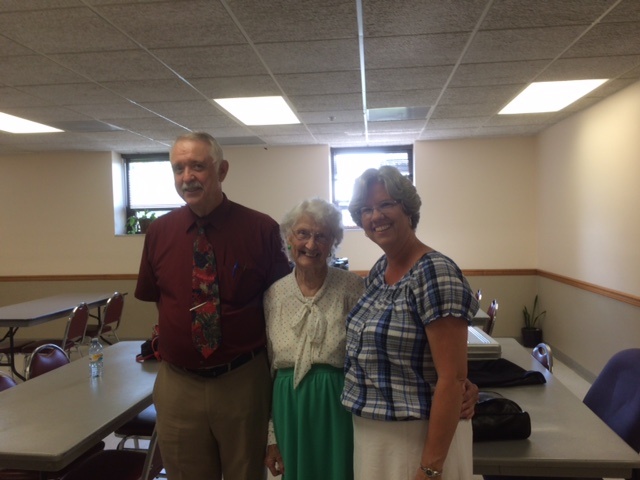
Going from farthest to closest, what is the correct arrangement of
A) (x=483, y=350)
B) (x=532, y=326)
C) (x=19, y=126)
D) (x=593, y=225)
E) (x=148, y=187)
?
1. (x=148, y=187)
2. (x=532, y=326)
3. (x=19, y=126)
4. (x=593, y=225)
5. (x=483, y=350)

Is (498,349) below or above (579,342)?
above

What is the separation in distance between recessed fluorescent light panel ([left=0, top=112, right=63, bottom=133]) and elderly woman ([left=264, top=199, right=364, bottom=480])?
163 inches

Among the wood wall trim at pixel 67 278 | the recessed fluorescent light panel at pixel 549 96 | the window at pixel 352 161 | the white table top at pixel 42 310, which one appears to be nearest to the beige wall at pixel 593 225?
the recessed fluorescent light panel at pixel 549 96

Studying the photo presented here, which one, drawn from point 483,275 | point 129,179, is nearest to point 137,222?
point 129,179

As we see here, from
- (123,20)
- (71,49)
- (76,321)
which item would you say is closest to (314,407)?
(123,20)

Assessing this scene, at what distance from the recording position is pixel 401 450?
50.5 inches

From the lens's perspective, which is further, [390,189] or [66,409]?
[66,409]

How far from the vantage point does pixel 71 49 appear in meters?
2.83

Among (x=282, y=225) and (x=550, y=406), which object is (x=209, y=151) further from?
(x=550, y=406)

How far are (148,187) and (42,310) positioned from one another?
2.63 metres

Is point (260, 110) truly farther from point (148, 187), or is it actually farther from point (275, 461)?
point (275, 461)

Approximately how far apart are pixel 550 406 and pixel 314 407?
0.95 meters

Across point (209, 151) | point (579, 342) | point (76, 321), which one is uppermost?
point (209, 151)

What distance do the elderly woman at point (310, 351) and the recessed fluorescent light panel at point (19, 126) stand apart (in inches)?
163
